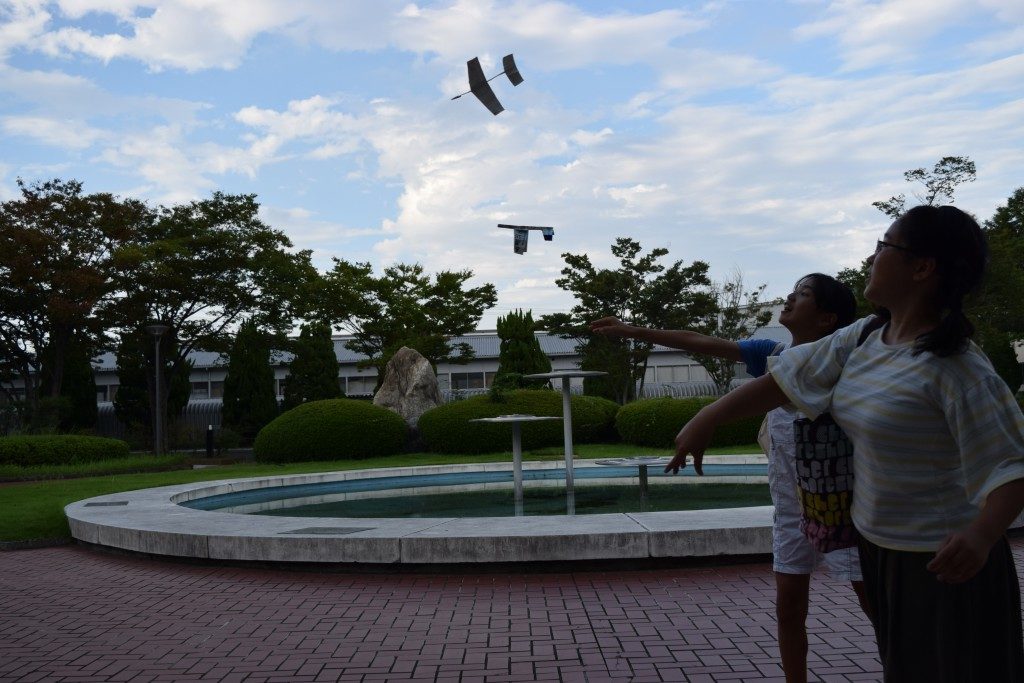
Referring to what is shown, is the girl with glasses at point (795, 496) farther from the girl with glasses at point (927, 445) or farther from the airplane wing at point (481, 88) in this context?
the airplane wing at point (481, 88)

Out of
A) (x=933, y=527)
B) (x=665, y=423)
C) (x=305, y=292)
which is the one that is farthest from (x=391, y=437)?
(x=933, y=527)

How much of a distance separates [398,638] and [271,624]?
39.4 inches

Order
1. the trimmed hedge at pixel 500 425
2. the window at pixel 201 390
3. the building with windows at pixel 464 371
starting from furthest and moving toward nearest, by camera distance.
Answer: the window at pixel 201 390 → the building with windows at pixel 464 371 → the trimmed hedge at pixel 500 425

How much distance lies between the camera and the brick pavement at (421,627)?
460 centimetres

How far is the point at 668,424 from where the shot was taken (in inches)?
798

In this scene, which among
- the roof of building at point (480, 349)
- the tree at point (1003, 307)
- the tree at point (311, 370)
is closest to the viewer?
the tree at point (1003, 307)

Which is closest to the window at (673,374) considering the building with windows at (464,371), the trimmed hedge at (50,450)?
the building with windows at (464,371)

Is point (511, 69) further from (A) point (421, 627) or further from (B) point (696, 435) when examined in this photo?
(B) point (696, 435)

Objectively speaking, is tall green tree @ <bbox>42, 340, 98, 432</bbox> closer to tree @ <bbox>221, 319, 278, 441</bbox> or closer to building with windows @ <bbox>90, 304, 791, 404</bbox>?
tree @ <bbox>221, 319, 278, 441</bbox>

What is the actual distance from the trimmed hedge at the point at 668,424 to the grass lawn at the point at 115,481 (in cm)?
31

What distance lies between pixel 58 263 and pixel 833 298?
26.3 m

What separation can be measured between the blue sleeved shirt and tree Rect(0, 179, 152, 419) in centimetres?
2435

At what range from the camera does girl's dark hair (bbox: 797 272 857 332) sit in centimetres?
343

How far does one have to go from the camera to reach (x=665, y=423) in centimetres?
2028
